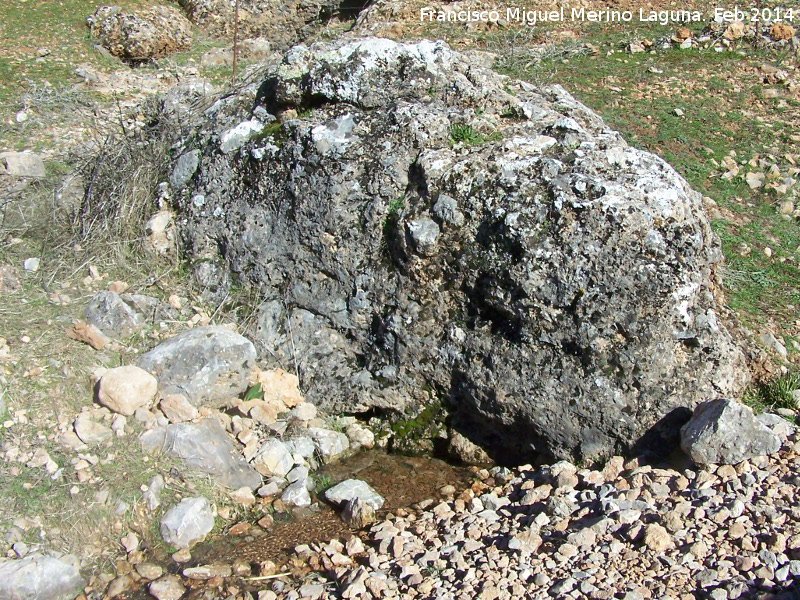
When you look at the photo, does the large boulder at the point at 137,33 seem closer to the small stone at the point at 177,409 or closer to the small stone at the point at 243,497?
the small stone at the point at 177,409

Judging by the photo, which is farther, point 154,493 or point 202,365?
point 202,365

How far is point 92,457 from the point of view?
3.18 metres

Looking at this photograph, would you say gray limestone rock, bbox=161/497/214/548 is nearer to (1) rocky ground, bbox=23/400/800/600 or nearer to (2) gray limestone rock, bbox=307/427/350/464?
(1) rocky ground, bbox=23/400/800/600

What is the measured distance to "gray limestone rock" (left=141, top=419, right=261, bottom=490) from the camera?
10.7 feet

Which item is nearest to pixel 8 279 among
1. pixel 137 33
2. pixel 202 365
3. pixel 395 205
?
pixel 202 365

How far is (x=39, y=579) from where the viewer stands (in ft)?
8.95

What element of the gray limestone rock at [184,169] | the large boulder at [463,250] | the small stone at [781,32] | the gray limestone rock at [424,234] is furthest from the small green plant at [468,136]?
the small stone at [781,32]

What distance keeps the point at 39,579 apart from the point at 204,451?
2.73 ft

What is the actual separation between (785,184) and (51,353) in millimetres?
4900

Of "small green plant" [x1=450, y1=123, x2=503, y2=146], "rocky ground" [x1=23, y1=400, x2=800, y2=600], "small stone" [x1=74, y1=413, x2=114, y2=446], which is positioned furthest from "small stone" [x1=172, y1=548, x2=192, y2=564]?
"small green plant" [x1=450, y1=123, x2=503, y2=146]

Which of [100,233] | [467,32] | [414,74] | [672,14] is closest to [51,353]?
[100,233]

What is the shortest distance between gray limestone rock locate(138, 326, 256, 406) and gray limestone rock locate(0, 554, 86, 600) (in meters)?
0.95

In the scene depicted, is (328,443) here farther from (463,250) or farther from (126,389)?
(463,250)

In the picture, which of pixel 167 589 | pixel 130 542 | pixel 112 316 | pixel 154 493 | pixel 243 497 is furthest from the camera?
pixel 112 316
